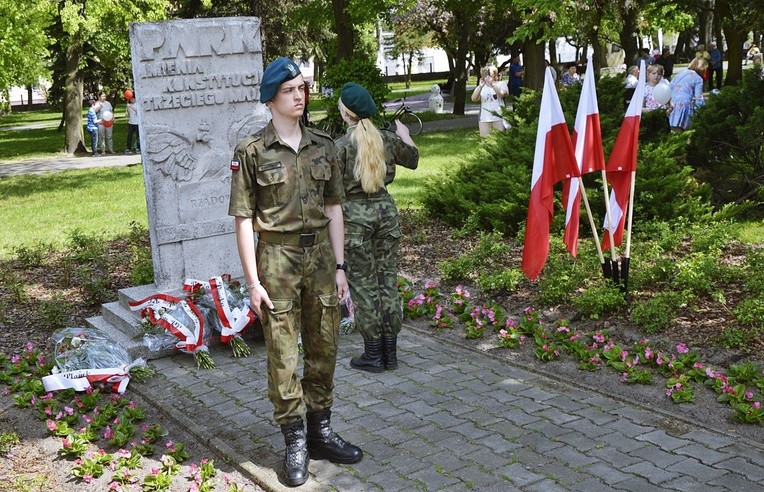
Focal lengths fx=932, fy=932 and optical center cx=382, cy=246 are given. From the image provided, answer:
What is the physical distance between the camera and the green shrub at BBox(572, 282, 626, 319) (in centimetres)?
773

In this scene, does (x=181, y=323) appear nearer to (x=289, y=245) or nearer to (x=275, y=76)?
(x=289, y=245)

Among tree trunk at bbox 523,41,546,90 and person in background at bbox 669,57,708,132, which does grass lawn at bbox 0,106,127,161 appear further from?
person in background at bbox 669,57,708,132

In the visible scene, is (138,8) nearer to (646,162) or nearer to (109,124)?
(109,124)

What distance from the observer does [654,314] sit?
7.46m

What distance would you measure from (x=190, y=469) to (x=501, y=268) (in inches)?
189

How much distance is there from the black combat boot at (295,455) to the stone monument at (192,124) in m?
3.48

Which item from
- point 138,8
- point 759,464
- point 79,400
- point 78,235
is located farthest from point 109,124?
point 759,464

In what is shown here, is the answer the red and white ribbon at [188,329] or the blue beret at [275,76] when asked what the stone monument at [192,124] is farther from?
the blue beret at [275,76]

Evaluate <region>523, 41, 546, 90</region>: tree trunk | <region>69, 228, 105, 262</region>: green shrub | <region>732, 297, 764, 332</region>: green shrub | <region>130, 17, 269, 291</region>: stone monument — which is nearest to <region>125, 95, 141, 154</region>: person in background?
<region>523, 41, 546, 90</region>: tree trunk

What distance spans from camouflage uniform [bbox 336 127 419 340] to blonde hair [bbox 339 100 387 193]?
0.08m

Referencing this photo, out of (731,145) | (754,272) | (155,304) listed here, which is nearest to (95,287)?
(155,304)

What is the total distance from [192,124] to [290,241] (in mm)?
3347

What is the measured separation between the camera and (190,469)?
5.39m

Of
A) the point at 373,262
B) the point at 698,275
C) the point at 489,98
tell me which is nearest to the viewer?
the point at 373,262
